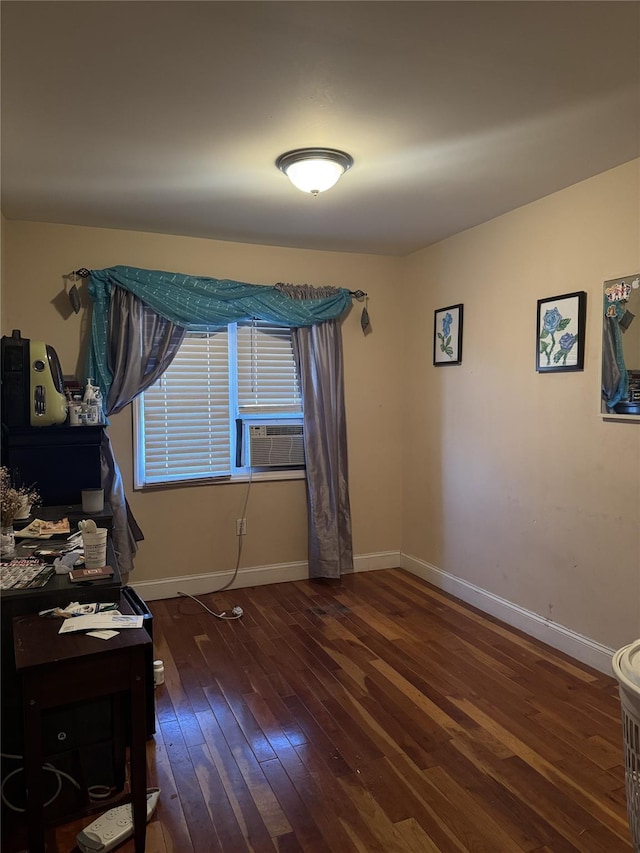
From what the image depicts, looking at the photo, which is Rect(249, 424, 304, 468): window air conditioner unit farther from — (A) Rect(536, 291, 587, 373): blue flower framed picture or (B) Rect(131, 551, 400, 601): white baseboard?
(A) Rect(536, 291, 587, 373): blue flower framed picture

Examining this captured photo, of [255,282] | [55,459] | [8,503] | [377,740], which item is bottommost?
[377,740]

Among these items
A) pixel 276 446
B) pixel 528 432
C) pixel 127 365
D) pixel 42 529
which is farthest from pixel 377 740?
pixel 127 365

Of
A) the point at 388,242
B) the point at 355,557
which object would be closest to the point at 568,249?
the point at 388,242

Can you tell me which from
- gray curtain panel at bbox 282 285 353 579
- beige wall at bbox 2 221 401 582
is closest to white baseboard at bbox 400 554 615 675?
beige wall at bbox 2 221 401 582

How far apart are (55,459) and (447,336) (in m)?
2.60

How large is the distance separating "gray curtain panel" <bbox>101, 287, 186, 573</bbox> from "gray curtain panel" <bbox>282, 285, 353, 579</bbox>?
38.7 inches

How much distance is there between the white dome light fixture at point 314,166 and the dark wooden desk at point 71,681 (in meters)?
2.02

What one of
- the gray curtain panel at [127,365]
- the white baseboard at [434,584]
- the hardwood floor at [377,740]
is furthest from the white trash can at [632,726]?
the gray curtain panel at [127,365]

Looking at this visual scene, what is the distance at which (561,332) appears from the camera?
3.08 m

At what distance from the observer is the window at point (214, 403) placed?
3881 mm

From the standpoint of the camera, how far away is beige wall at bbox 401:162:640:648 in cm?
281

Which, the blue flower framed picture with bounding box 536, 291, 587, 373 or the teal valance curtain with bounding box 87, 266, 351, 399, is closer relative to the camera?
the blue flower framed picture with bounding box 536, 291, 587, 373

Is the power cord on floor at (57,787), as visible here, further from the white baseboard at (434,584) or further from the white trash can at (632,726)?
the white baseboard at (434,584)

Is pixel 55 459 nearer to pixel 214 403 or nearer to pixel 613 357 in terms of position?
pixel 214 403
